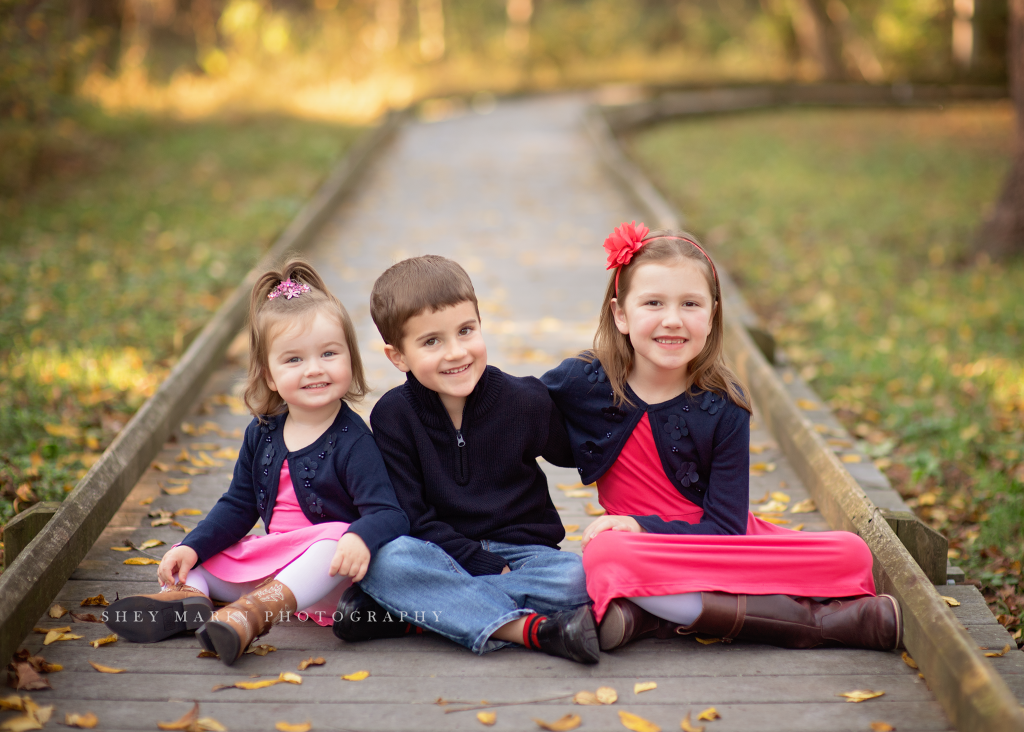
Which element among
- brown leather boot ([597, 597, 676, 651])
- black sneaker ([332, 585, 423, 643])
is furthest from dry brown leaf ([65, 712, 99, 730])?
brown leather boot ([597, 597, 676, 651])

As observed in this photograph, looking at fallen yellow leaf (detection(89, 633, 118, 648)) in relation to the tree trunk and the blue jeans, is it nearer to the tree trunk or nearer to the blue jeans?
the blue jeans

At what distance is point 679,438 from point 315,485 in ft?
4.25

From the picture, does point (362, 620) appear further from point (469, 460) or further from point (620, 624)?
point (620, 624)

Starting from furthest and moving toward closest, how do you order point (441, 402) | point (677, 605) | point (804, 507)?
1. point (804, 507)
2. point (441, 402)
3. point (677, 605)

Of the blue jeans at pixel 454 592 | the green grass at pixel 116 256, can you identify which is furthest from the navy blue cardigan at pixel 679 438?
the green grass at pixel 116 256

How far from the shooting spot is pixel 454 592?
A: 320cm

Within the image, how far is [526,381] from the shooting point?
3.49 meters

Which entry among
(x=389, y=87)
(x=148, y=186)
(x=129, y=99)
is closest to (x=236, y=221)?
(x=148, y=186)

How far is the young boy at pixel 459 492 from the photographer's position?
10.4 feet

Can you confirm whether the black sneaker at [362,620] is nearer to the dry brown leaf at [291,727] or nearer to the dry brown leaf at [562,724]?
the dry brown leaf at [291,727]

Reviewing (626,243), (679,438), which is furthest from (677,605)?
(626,243)

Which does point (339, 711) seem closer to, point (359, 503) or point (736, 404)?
point (359, 503)

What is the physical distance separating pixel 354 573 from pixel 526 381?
913 mm

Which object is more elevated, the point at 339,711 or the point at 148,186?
the point at 148,186
